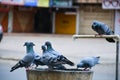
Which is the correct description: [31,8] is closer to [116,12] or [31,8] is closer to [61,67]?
[116,12]

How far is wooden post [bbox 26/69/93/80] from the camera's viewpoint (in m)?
7.50

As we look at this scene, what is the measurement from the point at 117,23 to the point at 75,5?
4.57 meters

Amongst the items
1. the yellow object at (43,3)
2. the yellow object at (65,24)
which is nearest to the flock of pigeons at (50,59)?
the yellow object at (43,3)

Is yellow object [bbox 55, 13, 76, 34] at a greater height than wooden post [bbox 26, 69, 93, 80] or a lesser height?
lesser

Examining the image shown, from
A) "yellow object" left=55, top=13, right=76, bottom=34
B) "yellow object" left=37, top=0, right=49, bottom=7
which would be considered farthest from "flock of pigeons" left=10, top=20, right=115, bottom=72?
"yellow object" left=55, top=13, right=76, bottom=34

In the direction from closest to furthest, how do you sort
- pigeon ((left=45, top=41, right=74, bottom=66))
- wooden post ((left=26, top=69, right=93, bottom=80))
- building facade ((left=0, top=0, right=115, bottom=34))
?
pigeon ((left=45, top=41, right=74, bottom=66)) < wooden post ((left=26, top=69, right=93, bottom=80)) < building facade ((left=0, top=0, right=115, bottom=34))

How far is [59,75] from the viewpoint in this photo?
750 centimetres

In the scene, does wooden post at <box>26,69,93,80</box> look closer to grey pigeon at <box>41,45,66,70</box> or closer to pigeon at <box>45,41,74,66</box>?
grey pigeon at <box>41,45,66,70</box>

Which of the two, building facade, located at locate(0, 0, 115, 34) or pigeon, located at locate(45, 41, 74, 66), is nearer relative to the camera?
pigeon, located at locate(45, 41, 74, 66)

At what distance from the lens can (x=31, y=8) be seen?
5588cm

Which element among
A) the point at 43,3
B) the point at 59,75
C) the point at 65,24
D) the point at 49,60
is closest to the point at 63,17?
the point at 65,24

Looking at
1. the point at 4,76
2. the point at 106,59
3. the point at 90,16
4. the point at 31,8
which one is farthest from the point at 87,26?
the point at 4,76

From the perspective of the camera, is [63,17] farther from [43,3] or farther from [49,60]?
[49,60]

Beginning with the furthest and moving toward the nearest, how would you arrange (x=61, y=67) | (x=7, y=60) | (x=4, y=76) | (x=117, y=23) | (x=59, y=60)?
1. (x=117, y=23)
2. (x=7, y=60)
3. (x=4, y=76)
4. (x=61, y=67)
5. (x=59, y=60)
